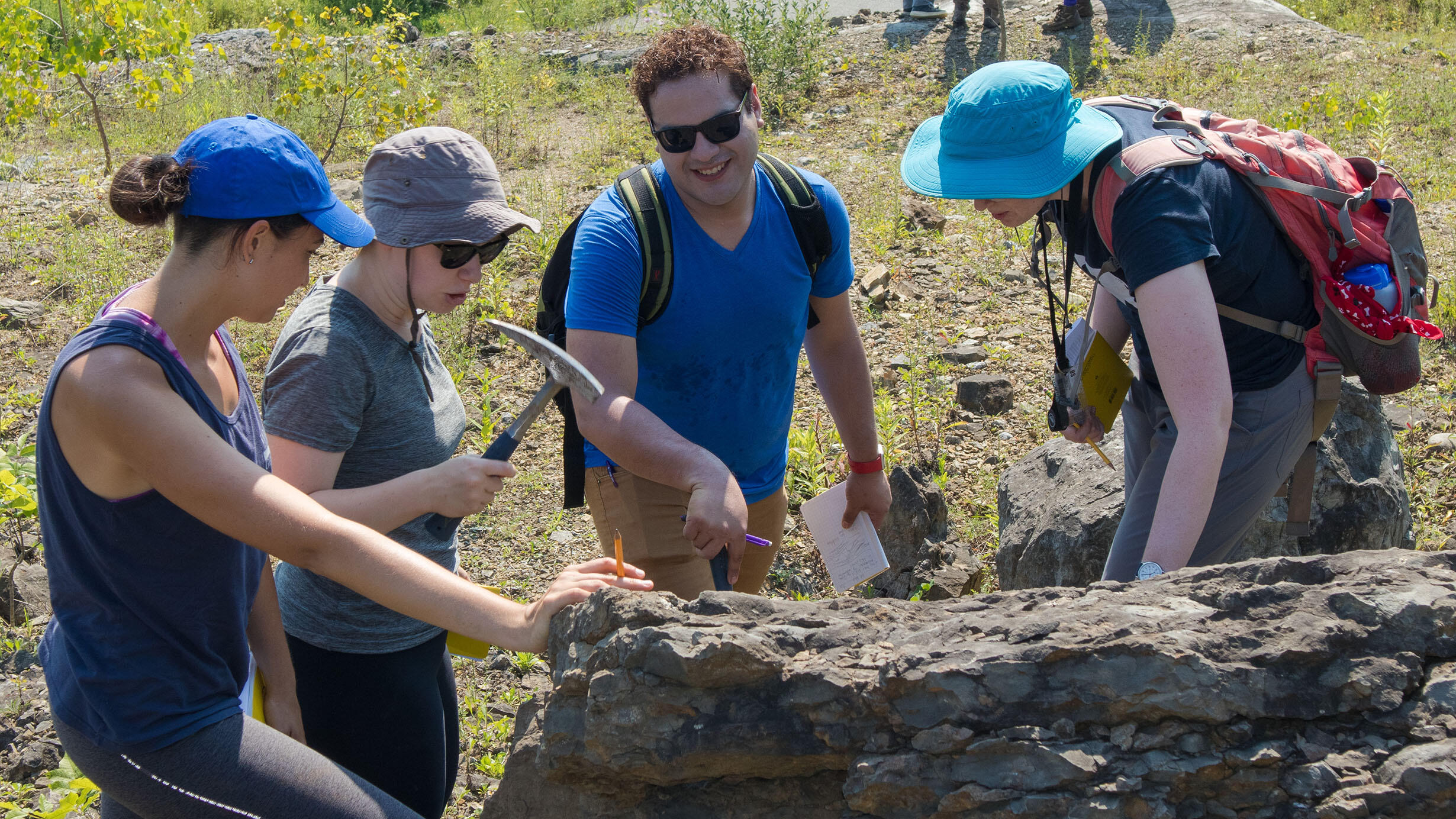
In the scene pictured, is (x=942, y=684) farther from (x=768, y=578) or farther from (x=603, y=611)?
(x=768, y=578)

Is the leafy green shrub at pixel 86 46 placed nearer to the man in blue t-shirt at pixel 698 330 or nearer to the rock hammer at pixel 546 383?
the man in blue t-shirt at pixel 698 330

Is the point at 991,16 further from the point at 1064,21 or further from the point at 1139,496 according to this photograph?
the point at 1139,496

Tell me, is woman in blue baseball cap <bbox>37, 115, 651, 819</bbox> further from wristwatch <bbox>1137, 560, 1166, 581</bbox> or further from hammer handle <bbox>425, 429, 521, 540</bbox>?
wristwatch <bbox>1137, 560, 1166, 581</bbox>

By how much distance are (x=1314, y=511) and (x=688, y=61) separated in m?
2.48

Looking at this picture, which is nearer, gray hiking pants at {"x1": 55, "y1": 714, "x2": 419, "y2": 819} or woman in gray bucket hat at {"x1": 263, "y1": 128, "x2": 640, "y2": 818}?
gray hiking pants at {"x1": 55, "y1": 714, "x2": 419, "y2": 819}

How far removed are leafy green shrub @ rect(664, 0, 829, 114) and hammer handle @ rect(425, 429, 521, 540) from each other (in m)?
7.39

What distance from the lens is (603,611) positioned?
6.22 feet

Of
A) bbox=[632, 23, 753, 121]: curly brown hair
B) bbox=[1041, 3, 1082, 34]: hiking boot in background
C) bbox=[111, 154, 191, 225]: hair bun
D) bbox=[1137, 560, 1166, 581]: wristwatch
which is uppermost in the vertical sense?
bbox=[632, 23, 753, 121]: curly brown hair

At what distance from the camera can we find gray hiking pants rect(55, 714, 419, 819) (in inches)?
70.6

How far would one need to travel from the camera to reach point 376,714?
2424 millimetres

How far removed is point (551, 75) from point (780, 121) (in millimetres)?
2567

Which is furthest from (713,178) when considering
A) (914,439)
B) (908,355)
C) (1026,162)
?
(908,355)

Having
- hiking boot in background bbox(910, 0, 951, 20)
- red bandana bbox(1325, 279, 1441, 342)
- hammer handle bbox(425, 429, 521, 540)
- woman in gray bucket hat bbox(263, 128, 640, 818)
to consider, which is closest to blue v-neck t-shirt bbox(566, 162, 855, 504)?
woman in gray bucket hat bbox(263, 128, 640, 818)

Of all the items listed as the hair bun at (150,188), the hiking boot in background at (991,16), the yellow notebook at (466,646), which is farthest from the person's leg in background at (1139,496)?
the hiking boot in background at (991,16)
